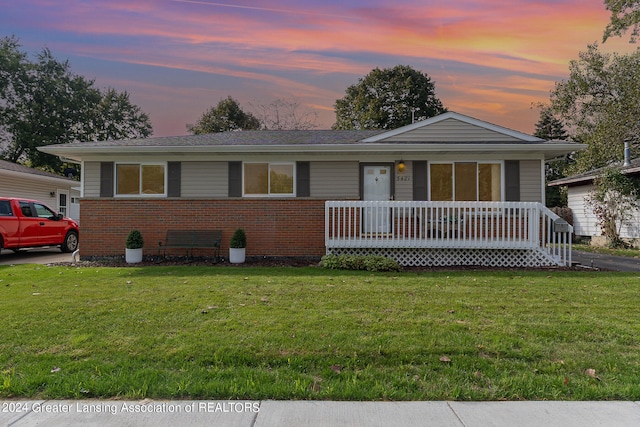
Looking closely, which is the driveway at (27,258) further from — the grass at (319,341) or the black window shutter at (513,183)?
the black window shutter at (513,183)

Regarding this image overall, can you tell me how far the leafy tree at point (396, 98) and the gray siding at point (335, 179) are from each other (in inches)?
939

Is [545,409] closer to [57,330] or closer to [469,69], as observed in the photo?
[57,330]

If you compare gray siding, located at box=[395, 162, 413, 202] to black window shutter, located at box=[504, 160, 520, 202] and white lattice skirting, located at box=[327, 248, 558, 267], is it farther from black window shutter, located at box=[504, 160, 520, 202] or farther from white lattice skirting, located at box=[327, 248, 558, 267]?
black window shutter, located at box=[504, 160, 520, 202]

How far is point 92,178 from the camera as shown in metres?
10.3

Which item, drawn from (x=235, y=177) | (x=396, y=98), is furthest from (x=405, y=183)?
(x=396, y=98)

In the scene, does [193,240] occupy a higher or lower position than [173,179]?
lower

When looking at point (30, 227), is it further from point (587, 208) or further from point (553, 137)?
point (553, 137)

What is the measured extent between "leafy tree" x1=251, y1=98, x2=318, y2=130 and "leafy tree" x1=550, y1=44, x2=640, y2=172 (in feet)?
57.2

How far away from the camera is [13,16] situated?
33.4 ft

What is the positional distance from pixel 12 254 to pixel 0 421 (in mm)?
12364

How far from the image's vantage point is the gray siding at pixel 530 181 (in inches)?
398

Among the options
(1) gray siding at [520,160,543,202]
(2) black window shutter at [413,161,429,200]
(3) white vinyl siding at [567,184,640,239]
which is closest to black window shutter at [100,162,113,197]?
(2) black window shutter at [413,161,429,200]

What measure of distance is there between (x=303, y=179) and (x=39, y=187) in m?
14.5

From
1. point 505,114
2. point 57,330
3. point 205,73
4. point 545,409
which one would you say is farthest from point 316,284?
point 505,114
